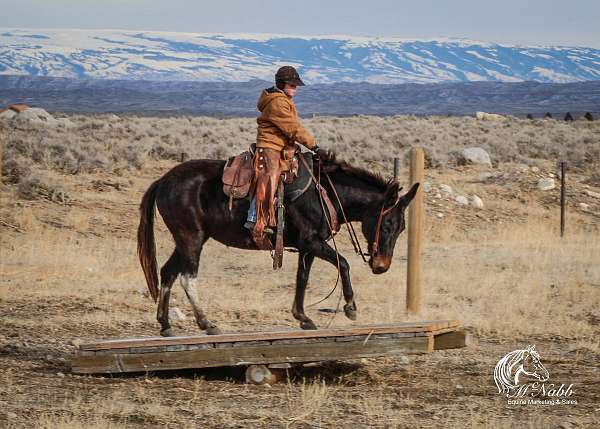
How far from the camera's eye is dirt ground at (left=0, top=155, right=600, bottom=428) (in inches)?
293

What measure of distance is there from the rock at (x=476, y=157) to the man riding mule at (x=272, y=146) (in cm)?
2071

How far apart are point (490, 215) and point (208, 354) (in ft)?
49.4

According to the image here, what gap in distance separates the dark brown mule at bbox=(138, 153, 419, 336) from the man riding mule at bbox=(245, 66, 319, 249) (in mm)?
225

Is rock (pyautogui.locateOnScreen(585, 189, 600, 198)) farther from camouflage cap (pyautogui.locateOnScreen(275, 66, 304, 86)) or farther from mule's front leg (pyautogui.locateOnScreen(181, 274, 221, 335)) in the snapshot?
mule's front leg (pyautogui.locateOnScreen(181, 274, 221, 335))

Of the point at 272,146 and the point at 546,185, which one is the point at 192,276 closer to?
the point at 272,146

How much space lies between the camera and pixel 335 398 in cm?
798

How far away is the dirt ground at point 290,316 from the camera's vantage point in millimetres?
7453

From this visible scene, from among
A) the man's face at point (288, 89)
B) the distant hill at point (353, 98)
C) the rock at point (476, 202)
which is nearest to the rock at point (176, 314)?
the man's face at point (288, 89)

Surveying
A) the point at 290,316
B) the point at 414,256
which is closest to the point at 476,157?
the point at 414,256

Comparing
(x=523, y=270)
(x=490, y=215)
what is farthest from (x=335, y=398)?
(x=490, y=215)

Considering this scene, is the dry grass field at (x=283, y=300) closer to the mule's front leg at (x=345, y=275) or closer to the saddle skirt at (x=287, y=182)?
the mule's front leg at (x=345, y=275)

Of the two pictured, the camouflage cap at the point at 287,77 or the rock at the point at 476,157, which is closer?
the camouflage cap at the point at 287,77

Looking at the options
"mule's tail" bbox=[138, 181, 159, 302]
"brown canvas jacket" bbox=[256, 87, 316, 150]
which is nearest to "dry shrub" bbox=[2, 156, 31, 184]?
"mule's tail" bbox=[138, 181, 159, 302]

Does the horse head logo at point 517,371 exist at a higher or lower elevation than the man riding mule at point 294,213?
lower
